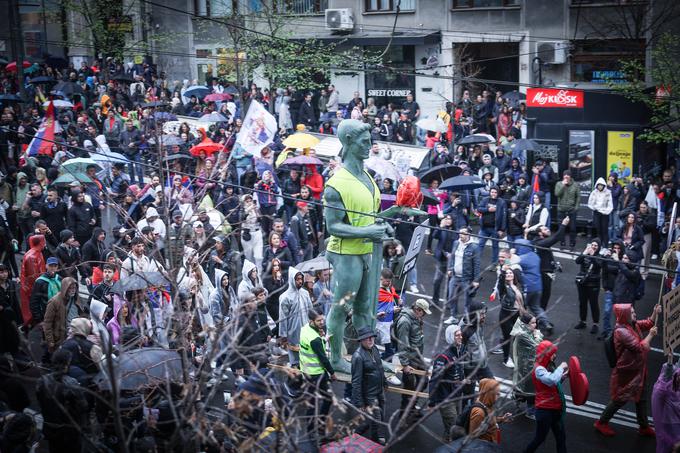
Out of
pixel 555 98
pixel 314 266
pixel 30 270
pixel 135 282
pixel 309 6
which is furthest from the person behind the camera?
pixel 309 6

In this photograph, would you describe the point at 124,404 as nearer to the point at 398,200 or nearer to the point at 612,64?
the point at 398,200

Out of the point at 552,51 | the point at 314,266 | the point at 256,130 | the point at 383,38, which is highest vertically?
the point at 383,38

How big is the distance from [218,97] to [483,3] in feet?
37.9

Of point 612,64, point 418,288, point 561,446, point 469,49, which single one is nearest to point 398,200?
point 561,446

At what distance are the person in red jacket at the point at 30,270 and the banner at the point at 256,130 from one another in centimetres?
446

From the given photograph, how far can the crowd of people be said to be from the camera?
32.4 feet

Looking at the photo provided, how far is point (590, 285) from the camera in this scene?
15586 mm

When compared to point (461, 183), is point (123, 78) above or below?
above

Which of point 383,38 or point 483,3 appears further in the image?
point 383,38

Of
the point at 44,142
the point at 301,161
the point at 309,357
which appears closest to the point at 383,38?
the point at 44,142

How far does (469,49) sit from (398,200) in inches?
1101

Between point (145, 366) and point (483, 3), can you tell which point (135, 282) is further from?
point (483, 3)

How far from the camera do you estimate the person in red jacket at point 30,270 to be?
15281mm

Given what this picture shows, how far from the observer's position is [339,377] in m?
11.5
